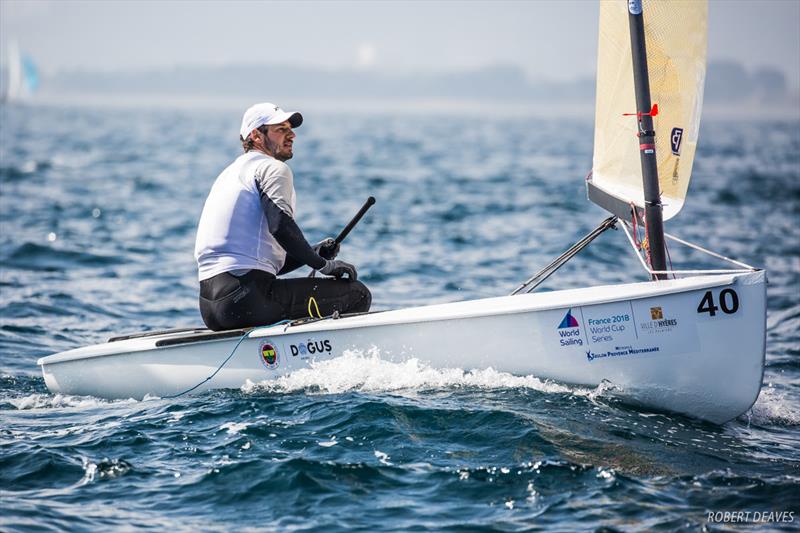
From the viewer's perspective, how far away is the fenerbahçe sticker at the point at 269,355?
20.5 ft

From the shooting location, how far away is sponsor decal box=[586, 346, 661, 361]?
5.71 metres

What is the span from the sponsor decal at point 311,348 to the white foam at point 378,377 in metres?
0.07

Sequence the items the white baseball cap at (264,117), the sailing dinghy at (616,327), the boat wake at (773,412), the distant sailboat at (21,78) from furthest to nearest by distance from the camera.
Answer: the distant sailboat at (21,78)
the boat wake at (773,412)
the white baseball cap at (264,117)
the sailing dinghy at (616,327)

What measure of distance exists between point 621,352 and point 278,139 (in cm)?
240

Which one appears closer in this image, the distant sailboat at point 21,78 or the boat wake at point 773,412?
the boat wake at point 773,412

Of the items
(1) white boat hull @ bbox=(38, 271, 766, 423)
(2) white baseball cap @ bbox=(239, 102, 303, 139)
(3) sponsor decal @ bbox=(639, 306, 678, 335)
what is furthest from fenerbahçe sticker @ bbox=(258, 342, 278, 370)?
(3) sponsor decal @ bbox=(639, 306, 678, 335)

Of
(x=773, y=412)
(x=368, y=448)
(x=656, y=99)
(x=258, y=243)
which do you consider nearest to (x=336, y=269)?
(x=258, y=243)

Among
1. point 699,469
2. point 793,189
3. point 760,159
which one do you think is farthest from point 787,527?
point 760,159

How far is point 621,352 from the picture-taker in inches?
227

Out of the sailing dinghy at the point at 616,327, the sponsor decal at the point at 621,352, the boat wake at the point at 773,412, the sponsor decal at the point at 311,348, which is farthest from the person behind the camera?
the boat wake at the point at 773,412

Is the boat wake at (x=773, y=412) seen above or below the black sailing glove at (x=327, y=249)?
below

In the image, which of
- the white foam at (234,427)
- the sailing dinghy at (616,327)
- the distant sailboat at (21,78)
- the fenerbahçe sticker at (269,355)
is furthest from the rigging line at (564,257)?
the distant sailboat at (21,78)

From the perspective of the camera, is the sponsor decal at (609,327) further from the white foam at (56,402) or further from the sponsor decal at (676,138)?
the white foam at (56,402)

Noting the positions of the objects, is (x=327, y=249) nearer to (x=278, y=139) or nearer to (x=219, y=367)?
(x=278, y=139)
